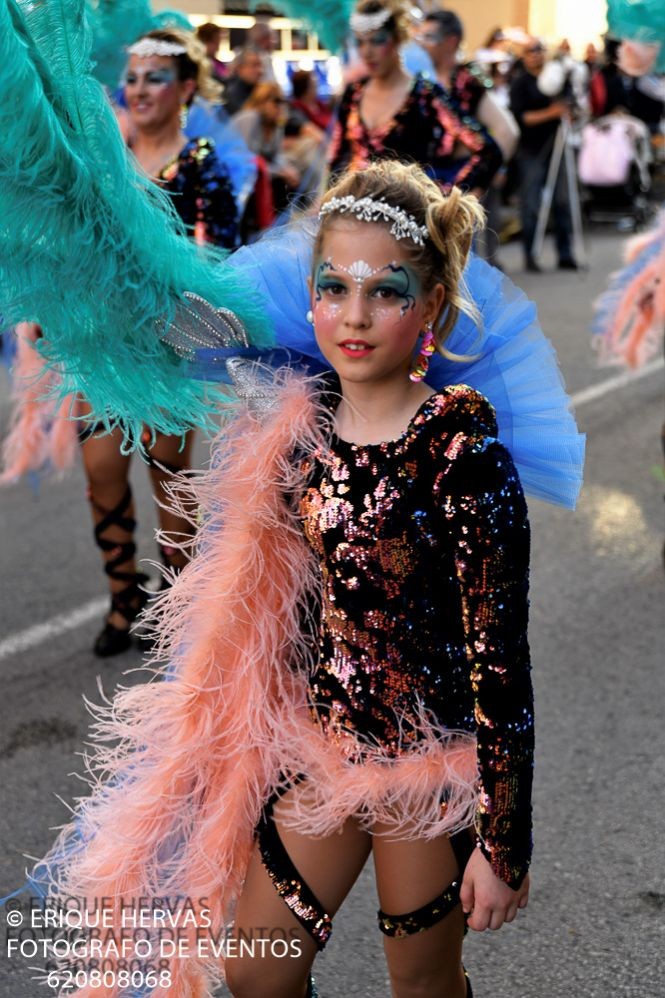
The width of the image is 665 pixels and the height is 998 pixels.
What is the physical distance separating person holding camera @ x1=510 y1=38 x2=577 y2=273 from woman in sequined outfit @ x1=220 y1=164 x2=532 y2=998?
10.3m

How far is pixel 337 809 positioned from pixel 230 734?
0.26m

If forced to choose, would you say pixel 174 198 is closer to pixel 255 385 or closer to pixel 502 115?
pixel 255 385

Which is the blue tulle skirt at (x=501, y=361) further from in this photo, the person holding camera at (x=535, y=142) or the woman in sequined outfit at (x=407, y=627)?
the person holding camera at (x=535, y=142)

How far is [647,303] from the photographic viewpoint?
5184 mm

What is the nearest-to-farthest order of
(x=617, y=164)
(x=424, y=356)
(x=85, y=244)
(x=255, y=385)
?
(x=85, y=244)
(x=424, y=356)
(x=255, y=385)
(x=617, y=164)

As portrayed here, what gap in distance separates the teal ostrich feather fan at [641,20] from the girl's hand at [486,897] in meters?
4.36

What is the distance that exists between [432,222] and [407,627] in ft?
2.21

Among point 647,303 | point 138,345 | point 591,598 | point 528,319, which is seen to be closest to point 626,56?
point 647,303

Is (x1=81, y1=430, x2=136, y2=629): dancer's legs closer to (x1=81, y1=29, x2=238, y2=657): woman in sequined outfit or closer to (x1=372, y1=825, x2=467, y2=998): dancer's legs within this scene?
(x1=81, y1=29, x2=238, y2=657): woman in sequined outfit

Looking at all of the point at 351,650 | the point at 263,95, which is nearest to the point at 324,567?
the point at 351,650

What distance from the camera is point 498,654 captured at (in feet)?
6.64

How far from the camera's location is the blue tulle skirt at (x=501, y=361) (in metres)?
2.28

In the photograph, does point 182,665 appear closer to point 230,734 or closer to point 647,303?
point 230,734

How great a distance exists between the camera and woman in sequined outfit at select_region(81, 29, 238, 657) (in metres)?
4.32
